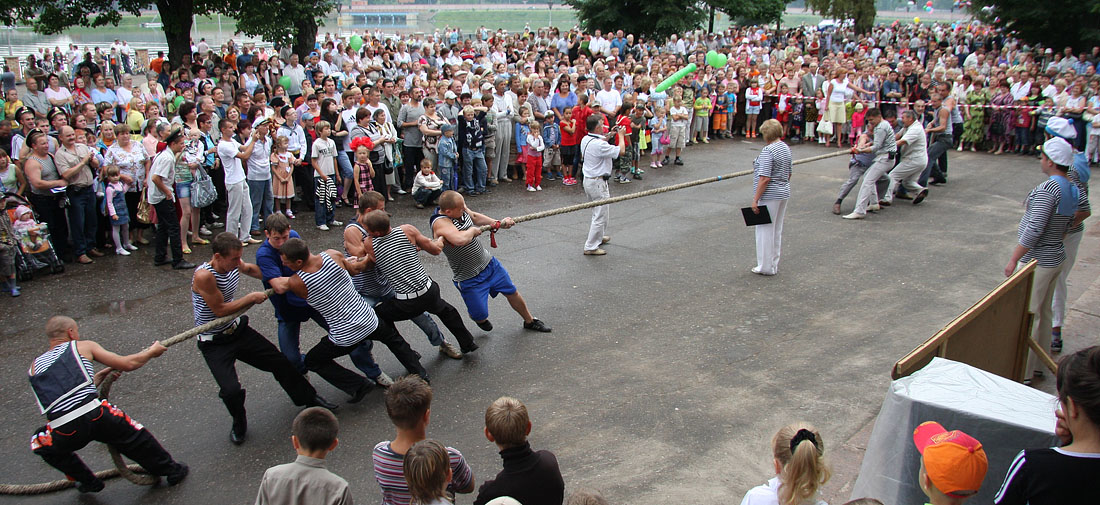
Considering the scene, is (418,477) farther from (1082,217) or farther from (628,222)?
(628,222)

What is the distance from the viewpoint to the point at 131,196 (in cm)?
1043

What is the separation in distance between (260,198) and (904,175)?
9.85m

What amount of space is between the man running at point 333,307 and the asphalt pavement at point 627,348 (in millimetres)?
A: 337

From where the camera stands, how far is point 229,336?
594cm

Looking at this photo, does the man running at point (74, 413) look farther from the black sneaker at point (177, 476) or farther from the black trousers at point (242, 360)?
the black trousers at point (242, 360)

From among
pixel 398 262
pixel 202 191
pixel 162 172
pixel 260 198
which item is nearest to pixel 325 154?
pixel 260 198

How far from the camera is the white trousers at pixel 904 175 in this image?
1270 cm

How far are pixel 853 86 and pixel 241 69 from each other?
1399 centimetres

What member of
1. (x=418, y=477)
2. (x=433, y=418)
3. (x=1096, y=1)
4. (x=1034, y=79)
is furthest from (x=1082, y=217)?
(x=1096, y=1)

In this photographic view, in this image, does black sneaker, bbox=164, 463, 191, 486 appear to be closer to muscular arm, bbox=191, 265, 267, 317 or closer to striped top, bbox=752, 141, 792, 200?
muscular arm, bbox=191, 265, 267, 317

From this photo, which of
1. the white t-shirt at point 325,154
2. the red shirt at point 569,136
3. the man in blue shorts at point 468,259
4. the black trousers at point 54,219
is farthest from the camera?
the red shirt at point 569,136

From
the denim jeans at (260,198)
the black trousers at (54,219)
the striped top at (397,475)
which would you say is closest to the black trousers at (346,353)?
the striped top at (397,475)

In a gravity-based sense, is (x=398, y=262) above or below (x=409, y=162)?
below

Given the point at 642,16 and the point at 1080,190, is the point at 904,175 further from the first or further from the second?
the point at 642,16
